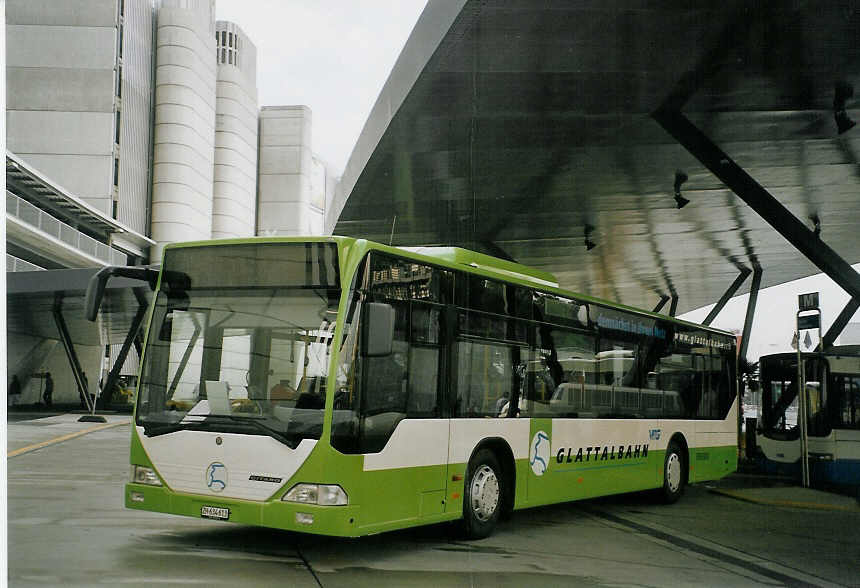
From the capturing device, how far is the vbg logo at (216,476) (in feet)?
25.7

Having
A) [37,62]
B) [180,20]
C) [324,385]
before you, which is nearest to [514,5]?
[180,20]

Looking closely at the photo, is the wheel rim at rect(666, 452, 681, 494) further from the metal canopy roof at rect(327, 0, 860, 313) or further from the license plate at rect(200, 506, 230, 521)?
the license plate at rect(200, 506, 230, 521)

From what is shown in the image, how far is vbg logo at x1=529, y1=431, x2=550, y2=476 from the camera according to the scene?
10.3 metres

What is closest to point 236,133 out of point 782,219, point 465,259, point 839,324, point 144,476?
point 465,259

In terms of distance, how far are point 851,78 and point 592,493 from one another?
20.9 ft

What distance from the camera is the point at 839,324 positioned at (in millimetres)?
17688

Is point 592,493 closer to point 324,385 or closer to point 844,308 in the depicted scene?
point 324,385

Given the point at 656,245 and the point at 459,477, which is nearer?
the point at 459,477

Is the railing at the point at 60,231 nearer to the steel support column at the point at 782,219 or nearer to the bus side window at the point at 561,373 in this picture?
the bus side window at the point at 561,373

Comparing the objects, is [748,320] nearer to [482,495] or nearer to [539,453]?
[539,453]

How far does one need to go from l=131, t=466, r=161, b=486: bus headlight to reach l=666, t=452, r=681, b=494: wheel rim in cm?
790

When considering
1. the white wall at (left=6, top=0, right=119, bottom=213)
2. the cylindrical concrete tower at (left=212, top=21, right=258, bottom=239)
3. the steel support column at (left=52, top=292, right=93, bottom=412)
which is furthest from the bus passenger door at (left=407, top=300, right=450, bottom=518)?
the steel support column at (left=52, top=292, right=93, bottom=412)

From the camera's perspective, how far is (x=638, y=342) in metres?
12.9

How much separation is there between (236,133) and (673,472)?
7727 millimetres
